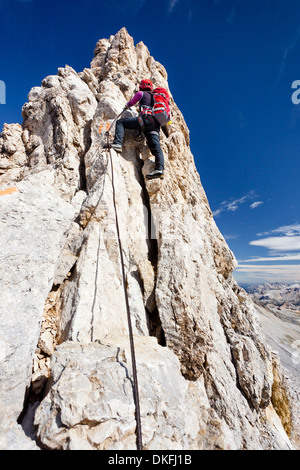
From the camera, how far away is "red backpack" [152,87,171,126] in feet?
22.2

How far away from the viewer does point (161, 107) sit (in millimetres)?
6871

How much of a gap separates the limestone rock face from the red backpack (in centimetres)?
118

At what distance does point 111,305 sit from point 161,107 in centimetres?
718

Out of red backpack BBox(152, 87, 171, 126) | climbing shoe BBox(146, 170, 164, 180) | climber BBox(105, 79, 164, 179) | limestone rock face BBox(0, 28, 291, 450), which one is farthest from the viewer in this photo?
red backpack BBox(152, 87, 171, 126)

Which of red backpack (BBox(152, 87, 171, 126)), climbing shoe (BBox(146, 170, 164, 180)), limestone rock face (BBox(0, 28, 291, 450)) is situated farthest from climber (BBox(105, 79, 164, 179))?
limestone rock face (BBox(0, 28, 291, 450))

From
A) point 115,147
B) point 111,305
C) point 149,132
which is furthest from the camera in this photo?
point 149,132

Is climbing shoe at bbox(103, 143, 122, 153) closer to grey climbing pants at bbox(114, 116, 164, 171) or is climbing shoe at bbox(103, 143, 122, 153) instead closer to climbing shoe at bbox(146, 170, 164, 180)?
grey climbing pants at bbox(114, 116, 164, 171)

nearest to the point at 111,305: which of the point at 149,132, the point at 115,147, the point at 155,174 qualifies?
the point at 155,174

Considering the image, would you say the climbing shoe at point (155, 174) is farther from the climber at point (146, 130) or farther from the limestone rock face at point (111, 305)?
the limestone rock face at point (111, 305)

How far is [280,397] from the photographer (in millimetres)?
7090

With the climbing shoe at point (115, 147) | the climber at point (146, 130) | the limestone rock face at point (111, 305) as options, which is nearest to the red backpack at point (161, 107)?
the climber at point (146, 130)

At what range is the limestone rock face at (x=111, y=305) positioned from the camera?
99.0 inches

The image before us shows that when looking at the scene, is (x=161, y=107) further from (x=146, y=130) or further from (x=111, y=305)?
(x=111, y=305)

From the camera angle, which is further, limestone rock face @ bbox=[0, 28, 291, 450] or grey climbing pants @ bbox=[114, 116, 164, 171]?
grey climbing pants @ bbox=[114, 116, 164, 171]
